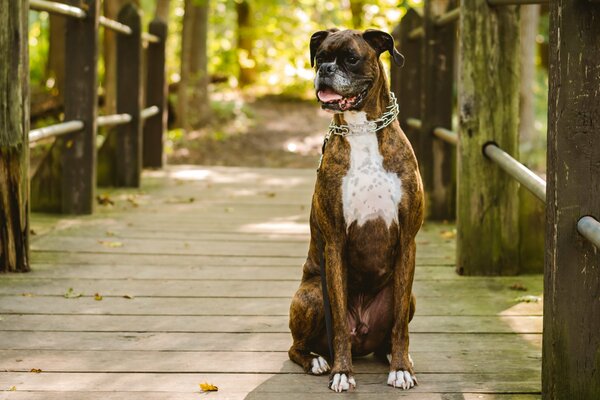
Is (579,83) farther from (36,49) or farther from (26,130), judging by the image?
(36,49)

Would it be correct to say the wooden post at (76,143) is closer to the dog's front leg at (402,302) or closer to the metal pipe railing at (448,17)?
the metal pipe railing at (448,17)

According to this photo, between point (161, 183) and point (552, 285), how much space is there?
6.35m

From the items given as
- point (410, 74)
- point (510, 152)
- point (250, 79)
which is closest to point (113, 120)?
point (410, 74)

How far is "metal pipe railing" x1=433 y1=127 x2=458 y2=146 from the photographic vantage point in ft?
19.3

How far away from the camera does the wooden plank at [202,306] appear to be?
4277 mm

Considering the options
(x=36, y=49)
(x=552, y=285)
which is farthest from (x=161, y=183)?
(x=36, y=49)

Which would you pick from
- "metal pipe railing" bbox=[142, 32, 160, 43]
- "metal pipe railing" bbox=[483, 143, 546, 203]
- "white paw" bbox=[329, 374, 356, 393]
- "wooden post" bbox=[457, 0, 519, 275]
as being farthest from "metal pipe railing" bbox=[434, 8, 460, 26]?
"metal pipe railing" bbox=[142, 32, 160, 43]

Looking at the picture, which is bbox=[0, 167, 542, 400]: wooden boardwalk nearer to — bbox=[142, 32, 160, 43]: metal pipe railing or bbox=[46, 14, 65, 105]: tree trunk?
bbox=[142, 32, 160, 43]: metal pipe railing

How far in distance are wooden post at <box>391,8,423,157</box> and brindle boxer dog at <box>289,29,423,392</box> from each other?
437cm

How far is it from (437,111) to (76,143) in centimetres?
264

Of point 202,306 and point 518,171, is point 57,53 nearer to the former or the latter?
point 202,306

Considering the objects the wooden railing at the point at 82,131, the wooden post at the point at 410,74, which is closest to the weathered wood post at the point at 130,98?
the wooden railing at the point at 82,131

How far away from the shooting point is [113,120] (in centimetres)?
750

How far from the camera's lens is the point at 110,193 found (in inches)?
318
